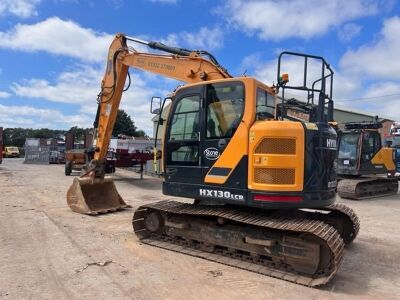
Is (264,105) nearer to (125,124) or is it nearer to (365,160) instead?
(365,160)

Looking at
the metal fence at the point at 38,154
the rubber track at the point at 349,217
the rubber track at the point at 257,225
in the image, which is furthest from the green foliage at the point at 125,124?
the rubber track at the point at 349,217

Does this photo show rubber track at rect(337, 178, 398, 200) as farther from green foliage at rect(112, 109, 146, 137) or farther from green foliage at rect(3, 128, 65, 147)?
green foliage at rect(3, 128, 65, 147)

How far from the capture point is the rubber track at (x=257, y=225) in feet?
18.6

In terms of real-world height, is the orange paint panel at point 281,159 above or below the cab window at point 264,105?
below

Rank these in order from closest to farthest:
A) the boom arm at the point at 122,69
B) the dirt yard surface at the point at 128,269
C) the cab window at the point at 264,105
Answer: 1. the dirt yard surface at the point at 128,269
2. the cab window at the point at 264,105
3. the boom arm at the point at 122,69

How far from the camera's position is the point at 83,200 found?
10.4m


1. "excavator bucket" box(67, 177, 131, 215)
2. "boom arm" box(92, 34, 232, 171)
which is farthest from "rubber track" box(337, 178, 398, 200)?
"boom arm" box(92, 34, 232, 171)

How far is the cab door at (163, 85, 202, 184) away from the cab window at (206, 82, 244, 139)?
0.21 metres

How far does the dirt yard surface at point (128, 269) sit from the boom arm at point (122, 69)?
3.28 metres

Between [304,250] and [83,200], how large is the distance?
6.20 m

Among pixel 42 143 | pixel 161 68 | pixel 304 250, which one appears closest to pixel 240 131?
pixel 304 250

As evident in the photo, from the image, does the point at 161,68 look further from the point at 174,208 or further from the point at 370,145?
the point at 370,145

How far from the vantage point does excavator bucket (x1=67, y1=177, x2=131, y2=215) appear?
408 inches

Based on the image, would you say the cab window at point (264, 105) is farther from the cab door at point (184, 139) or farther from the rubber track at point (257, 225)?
the rubber track at point (257, 225)
